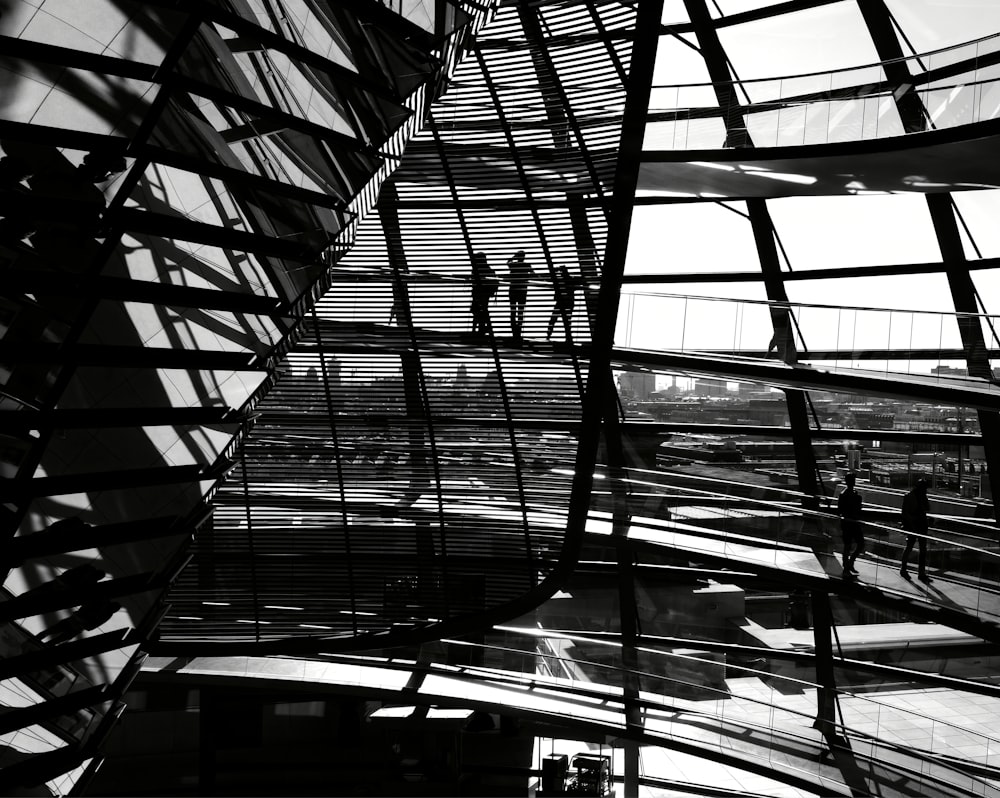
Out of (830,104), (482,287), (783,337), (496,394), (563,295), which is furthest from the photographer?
(783,337)

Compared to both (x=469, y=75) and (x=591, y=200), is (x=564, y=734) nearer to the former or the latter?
(x=591, y=200)

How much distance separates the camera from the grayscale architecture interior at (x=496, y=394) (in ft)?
23.7

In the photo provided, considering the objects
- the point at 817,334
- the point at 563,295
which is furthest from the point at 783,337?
the point at 563,295

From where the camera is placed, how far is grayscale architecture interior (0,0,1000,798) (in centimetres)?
723

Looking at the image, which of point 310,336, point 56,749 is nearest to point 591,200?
point 310,336

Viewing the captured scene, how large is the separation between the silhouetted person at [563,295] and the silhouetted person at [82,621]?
626 centimetres

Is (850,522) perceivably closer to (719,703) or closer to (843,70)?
(719,703)

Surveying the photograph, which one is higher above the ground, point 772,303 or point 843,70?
point 843,70

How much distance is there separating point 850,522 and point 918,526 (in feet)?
3.29

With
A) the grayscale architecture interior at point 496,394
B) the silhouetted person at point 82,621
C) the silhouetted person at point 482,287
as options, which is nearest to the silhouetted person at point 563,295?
the grayscale architecture interior at point 496,394

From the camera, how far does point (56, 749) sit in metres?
8.79

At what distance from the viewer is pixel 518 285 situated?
12172mm

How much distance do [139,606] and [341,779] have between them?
11721 mm

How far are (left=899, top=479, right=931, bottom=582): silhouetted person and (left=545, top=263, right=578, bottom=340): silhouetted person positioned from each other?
6519 mm
